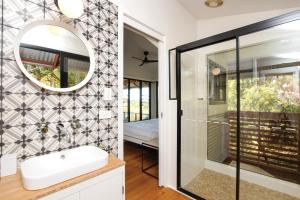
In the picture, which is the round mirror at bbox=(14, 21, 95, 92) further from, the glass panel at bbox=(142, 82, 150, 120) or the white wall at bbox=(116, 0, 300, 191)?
the glass panel at bbox=(142, 82, 150, 120)

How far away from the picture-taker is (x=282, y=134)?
2.10 meters

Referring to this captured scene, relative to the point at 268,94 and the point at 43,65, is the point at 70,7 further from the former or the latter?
the point at 268,94

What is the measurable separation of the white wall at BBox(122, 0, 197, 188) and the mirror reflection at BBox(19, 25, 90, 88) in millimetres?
801

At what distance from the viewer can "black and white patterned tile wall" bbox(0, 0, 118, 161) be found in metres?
1.03

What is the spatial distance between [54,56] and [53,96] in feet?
1.02

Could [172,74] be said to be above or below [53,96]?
above

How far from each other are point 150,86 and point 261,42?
182 inches

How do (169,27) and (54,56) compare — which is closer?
(54,56)

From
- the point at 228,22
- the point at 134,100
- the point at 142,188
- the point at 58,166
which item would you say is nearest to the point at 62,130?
the point at 58,166

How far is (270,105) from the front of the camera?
208 cm

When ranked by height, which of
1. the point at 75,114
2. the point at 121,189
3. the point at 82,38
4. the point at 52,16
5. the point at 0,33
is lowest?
the point at 121,189

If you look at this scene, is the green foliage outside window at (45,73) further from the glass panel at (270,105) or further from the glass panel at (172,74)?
the glass panel at (270,105)

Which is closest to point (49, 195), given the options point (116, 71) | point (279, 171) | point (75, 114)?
point (75, 114)

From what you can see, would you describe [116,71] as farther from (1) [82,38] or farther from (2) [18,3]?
(2) [18,3]
